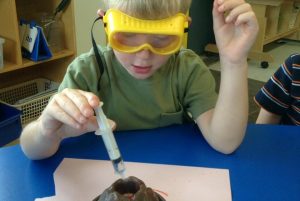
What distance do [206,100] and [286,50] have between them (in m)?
3.01

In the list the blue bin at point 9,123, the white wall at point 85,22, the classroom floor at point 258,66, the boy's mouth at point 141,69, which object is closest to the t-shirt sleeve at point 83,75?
the boy's mouth at point 141,69

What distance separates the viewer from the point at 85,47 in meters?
2.16

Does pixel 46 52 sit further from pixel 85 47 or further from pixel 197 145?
pixel 197 145

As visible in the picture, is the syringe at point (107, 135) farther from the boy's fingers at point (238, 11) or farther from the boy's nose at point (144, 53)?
the boy's fingers at point (238, 11)

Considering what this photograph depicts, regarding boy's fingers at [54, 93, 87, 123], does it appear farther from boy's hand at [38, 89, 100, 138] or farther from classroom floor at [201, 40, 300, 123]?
classroom floor at [201, 40, 300, 123]

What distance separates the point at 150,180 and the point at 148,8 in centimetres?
33

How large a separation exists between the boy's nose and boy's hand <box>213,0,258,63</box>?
0.17 m

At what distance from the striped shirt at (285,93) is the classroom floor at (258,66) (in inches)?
38.6

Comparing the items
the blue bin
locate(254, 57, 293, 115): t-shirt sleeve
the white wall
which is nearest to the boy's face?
locate(254, 57, 293, 115): t-shirt sleeve

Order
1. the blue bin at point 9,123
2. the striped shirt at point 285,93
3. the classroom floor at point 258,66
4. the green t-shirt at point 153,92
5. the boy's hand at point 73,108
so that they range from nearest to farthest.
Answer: the boy's hand at point 73,108 < the green t-shirt at point 153,92 < the striped shirt at point 285,93 < the blue bin at point 9,123 < the classroom floor at point 258,66

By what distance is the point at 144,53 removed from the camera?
73 cm

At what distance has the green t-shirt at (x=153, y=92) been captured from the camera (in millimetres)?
896

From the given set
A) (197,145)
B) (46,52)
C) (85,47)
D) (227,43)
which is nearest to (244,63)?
(227,43)

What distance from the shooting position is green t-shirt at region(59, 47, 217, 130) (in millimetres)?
896
